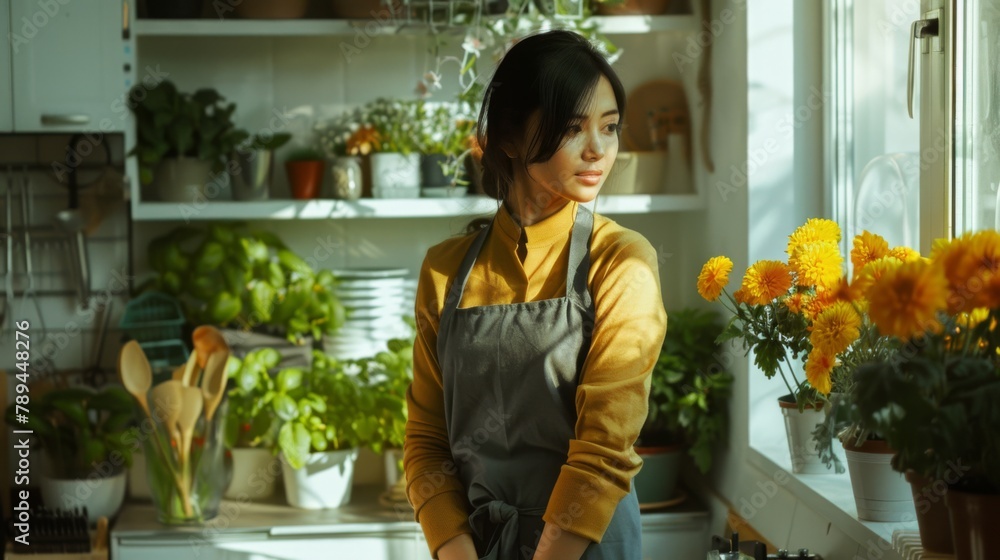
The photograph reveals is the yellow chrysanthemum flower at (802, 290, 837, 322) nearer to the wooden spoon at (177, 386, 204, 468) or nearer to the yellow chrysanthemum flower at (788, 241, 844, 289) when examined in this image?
the yellow chrysanthemum flower at (788, 241, 844, 289)

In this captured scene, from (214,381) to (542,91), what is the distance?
126 cm

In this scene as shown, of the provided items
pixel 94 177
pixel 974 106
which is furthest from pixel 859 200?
pixel 94 177

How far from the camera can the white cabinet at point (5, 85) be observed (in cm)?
222

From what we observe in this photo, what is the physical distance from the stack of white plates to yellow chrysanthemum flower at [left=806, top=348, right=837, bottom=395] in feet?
4.35

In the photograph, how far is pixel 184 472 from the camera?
7.00ft

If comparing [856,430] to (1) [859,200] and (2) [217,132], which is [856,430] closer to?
(1) [859,200]

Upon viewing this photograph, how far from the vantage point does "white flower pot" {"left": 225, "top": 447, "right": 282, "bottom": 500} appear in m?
2.30

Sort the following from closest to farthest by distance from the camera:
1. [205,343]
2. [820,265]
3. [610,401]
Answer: [610,401] < [820,265] < [205,343]

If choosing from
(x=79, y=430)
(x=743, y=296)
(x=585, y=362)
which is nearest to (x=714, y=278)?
(x=743, y=296)

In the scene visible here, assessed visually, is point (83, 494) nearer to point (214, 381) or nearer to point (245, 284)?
point (214, 381)

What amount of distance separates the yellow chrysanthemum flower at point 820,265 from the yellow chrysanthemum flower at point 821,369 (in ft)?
0.39

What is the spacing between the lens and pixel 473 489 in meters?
1.22

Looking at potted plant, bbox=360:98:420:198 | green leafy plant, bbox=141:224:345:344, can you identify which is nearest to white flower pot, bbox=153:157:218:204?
green leafy plant, bbox=141:224:345:344

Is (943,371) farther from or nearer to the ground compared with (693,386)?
farther from the ground
